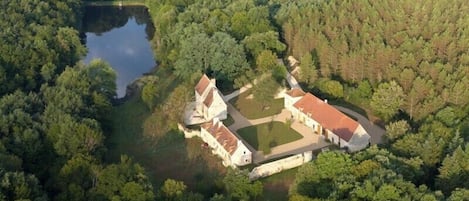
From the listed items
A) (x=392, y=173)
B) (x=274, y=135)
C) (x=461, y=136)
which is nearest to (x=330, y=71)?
(x=274, y=135)

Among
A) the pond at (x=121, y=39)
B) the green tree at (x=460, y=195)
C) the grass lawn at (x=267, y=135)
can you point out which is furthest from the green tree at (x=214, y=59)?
the green tree at (x=460, y=195)

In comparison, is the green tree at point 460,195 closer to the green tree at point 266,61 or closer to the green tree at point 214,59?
the green tree at point 266,61

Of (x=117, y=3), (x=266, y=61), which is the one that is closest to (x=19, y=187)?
(x=266, y=61)

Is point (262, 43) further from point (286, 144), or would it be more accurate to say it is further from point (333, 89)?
point (286, 144)

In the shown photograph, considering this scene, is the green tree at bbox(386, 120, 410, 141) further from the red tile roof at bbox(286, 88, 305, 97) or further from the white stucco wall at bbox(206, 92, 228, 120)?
the white stucco wall at bbox(206, 92, 228, 120)

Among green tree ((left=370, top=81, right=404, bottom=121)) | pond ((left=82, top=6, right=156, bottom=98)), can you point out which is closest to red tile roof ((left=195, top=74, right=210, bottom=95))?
pond ((left=82, top=6, right=156, bottom=98))
